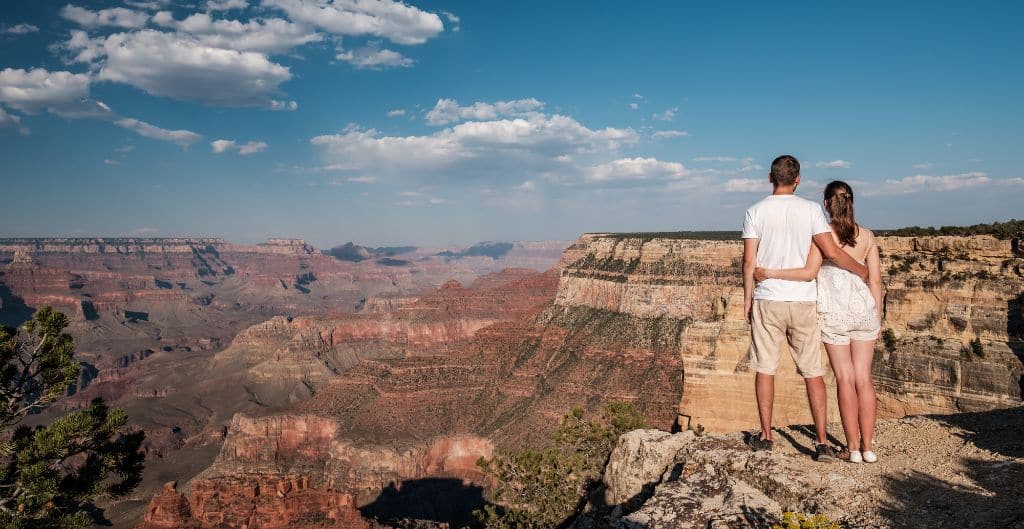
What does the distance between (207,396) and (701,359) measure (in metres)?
116

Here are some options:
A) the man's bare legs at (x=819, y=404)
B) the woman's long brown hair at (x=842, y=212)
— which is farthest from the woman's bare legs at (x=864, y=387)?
the woman's long brown hair at (x=842, y=212)

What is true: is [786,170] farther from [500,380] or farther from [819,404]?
[500,380]

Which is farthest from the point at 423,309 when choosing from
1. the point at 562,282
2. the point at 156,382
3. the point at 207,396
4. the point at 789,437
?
the point at 789,437

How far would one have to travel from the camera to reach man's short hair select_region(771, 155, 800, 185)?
8562mm

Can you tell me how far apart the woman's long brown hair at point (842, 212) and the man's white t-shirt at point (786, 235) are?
60 centimetres

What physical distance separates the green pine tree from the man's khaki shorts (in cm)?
1727

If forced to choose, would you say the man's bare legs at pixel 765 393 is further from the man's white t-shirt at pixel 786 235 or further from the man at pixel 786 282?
the man's white t-shirt at pixel 786 235

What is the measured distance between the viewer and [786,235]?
8.23 metres

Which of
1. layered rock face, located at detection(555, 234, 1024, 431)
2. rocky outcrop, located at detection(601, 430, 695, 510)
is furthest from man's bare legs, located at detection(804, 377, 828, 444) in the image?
layered rock face, located at detection(555, 234, 1024, 431)

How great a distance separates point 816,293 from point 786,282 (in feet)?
1.82

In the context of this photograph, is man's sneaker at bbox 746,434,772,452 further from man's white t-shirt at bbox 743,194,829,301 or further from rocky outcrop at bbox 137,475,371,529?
rocky outcrop at bbox 137,475,371,529

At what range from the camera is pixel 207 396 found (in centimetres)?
11694

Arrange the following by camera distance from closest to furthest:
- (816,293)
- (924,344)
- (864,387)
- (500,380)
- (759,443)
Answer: (816,293), (864,387), (759,443), (924,344), (500,380)

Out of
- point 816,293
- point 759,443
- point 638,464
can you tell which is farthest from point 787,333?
point 638,464
